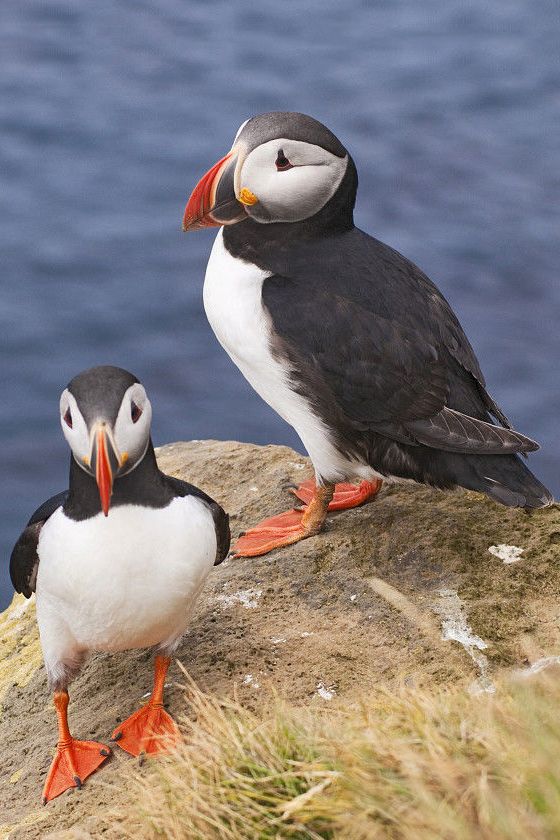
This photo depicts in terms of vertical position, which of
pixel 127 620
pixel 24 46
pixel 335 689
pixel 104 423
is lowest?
pixel 335 689

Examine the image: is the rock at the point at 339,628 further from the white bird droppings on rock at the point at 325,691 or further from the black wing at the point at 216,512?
the black wing at the point at 216,512

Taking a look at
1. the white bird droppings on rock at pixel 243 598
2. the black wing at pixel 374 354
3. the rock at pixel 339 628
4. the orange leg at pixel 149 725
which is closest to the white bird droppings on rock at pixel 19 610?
the rock at pixel 339 628

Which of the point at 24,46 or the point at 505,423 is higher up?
the point at 24,46

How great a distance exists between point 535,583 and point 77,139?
7.12 m

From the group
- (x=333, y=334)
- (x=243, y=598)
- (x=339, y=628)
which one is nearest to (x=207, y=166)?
(x=333, y=334)

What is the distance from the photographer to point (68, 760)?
161 inches

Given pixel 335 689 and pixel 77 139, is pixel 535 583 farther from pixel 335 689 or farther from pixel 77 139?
pixel 77 139

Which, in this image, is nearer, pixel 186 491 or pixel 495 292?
pixel 186 491

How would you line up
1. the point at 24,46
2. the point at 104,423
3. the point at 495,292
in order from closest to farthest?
the point at 104,423, the point at 495,292, the point at 24,46

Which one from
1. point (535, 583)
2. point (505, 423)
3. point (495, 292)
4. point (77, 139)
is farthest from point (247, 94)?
point (535, 583)

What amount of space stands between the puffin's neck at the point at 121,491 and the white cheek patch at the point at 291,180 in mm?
1371

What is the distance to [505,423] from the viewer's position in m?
5.07

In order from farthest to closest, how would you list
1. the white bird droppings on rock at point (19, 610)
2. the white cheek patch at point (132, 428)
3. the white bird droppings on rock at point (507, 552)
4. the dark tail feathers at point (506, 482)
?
the white bird droppings on rock at point (19, 610)
the white bird droppings on rock at point (507, 552)
the dark tail feathers at point (506, 482)
the white cheek patch at point (132, 428)

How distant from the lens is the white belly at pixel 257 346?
4793 mm
